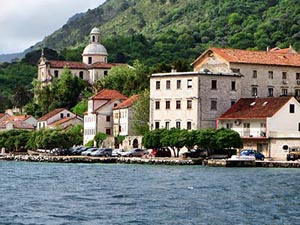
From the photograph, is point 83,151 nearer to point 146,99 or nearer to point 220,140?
point 146,99

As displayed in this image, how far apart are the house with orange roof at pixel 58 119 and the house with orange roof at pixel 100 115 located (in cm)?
1069

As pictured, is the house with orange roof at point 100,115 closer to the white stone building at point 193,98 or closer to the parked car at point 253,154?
the white stone building at point 193,98

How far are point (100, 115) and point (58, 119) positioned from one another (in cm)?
1992

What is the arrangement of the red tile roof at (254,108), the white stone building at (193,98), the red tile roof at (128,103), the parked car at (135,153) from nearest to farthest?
the red tile roof at (254,108), the parked car at (135,153), the white stone building at (193,98), the red tile roof at (128,103)

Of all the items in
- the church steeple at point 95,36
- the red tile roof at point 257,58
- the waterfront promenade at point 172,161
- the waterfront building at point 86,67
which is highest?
→ the church steeple at point 95,36

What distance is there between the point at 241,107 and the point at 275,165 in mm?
17782

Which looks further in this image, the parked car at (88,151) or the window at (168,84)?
the parked car at (88,151)

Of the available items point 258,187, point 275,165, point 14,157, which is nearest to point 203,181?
point 258,187

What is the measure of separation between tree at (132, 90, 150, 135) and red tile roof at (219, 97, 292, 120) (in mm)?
15203

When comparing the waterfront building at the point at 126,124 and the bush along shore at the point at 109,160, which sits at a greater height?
the waterfront building at the point at 126,124

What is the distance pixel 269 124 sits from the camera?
93688 millimetres

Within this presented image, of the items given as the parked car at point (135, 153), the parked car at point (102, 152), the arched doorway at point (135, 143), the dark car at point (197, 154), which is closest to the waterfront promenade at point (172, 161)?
the parked car at point (102, 152)

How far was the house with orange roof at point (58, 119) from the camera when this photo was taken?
458 ft

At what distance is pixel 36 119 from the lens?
155 meters
